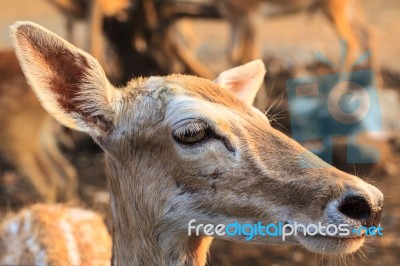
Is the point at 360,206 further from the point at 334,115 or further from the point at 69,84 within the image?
the point at 334,115

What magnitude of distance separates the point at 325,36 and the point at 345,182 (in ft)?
29.5

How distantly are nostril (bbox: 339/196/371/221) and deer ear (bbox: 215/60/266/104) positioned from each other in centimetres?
97

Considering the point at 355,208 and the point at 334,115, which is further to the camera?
the point at 334,115

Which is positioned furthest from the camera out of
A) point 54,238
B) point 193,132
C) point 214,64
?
point 214,64

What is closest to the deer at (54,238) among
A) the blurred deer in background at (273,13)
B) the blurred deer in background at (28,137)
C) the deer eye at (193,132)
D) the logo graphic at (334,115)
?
A: the deer eye at (193,132)

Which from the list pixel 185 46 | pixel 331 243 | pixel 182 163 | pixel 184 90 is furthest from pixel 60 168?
pixel 331 243

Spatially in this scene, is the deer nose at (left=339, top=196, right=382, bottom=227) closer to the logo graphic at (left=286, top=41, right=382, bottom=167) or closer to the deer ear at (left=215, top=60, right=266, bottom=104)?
the deer ear at (left=215, top=60, right=266, bottom=104)

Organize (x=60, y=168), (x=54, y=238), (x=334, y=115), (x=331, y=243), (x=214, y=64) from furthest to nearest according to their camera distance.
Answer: (x=214, y=64), (x=334, y=115), (x=60, y=168), (x=54, y=238), (x=331, y=243)

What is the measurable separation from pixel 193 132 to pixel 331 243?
0.59 meters

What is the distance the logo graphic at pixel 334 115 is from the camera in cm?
694

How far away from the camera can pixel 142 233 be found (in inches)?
109

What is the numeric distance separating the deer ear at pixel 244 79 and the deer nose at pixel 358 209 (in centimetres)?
97

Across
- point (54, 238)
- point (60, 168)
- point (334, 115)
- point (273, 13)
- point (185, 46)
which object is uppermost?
point (273, 13)

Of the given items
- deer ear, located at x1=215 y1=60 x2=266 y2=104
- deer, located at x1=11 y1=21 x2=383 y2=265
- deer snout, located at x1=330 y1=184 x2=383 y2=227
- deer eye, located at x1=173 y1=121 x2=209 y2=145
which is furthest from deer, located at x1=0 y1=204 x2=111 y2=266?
deer snout, located at x1=330 y1=184 x2=383 y2=227
